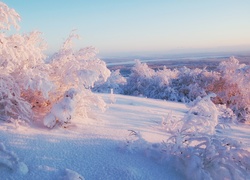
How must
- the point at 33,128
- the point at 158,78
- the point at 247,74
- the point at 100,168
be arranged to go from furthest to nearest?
1. the point at 158,78
2. the point at 247,74
3. the point at 33,128
4. the point at 100,168

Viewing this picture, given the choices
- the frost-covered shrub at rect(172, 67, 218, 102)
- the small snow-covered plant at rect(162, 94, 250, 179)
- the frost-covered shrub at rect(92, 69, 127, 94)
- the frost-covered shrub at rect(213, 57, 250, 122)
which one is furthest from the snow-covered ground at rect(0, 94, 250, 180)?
the frost-covered shrub at rect(92, 69, 127, 94)

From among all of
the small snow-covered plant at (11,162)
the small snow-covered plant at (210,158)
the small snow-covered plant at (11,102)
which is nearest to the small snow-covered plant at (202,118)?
the small snow-covered plant at (210,158)

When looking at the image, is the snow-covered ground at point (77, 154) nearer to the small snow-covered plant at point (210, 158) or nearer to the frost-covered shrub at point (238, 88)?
the small snow-covered plant at point (210, 158)

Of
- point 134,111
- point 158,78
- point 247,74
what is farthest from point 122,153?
point 158,78

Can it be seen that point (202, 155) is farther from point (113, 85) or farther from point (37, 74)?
point (113, 85)

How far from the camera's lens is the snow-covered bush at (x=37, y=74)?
193 inches

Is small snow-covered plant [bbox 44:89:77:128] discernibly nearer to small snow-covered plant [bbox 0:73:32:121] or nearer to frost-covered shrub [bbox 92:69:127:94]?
small snow-covered plant [bbox 0:73:32:121]

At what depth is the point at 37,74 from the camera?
16.2ft

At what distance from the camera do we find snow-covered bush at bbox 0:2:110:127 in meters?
4.90

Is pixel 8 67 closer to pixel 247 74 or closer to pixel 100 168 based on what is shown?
pixel 100 168

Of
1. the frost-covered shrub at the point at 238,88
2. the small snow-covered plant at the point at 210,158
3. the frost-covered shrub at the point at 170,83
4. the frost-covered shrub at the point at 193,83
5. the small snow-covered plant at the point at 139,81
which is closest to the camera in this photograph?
the small snow-covered plant at the point at 210,158

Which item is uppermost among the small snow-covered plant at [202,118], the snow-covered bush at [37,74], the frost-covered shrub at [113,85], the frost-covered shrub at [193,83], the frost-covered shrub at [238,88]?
the snow-covered bush at [37,74]

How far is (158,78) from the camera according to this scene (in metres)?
24.5

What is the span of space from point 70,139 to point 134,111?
117 inches
